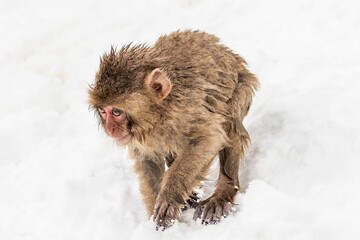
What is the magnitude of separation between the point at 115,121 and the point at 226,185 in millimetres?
1082

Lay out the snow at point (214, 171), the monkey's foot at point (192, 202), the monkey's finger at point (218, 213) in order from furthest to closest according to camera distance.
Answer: the monkey's foot at point (192, 202), the monkey's finger at point (218, 213), the snow at point (214, 171)

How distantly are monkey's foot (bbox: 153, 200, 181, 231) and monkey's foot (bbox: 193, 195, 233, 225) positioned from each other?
24 cm

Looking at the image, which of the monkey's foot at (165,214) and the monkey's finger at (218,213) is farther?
the monkey's finger at (218,213)

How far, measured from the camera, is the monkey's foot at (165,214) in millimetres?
4797

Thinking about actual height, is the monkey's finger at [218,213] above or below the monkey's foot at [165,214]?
below

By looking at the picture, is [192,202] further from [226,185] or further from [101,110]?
[101,110]

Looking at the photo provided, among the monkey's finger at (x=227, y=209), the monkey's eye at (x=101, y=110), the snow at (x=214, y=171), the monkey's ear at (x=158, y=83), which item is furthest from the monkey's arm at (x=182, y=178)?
the monkey's eye at (x=101, y=110)

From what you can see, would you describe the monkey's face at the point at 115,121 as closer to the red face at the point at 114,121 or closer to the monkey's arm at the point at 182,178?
the red face at the point at 114,121

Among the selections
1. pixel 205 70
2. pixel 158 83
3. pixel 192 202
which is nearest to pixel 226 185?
pixel 192 202

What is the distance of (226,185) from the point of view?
533cm

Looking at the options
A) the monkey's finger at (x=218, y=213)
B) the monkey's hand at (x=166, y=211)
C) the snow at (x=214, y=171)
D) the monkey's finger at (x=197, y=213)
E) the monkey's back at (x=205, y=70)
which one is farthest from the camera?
the monkey's back at (x=205, y=70)

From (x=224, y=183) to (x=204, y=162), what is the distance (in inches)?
14.1

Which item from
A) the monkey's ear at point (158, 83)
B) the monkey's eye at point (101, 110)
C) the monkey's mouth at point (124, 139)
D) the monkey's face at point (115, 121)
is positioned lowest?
the monkey's mouth at point (124, 139)

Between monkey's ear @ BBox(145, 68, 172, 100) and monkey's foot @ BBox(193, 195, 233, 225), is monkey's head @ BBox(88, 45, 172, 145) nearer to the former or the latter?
monkey's ear @ BBox(145, 68, 172, 100)
